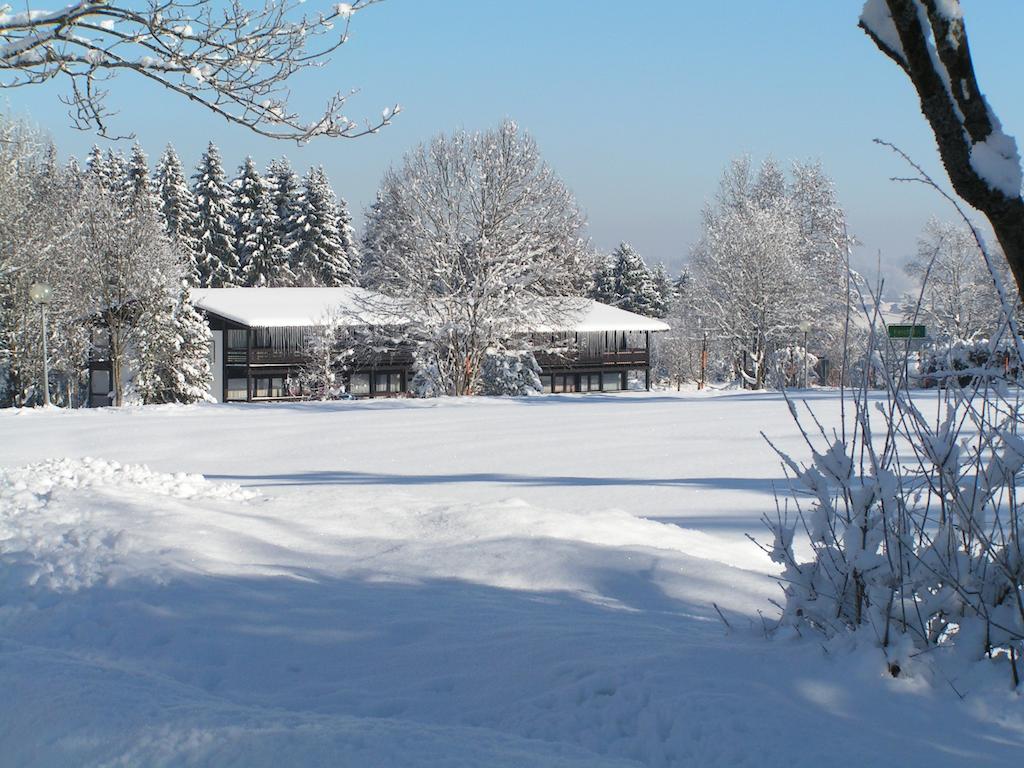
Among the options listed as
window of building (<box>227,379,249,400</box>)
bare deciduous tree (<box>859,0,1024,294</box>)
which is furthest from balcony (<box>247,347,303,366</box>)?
bare deciduous tree (<box>859,0,1024,294</box>)

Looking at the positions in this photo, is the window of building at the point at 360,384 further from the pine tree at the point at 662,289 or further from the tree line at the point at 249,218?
the pine tree at the point at 662,289

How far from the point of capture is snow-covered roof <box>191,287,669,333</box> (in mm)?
30016

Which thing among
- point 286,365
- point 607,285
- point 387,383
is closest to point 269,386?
point 286,365

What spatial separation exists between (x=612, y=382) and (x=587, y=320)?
484 cm

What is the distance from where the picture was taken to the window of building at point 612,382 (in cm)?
4684

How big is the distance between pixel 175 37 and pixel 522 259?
2304 centimetres

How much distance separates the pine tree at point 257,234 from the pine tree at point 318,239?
110 centimetres

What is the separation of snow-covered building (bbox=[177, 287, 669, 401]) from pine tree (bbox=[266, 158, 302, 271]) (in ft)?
53.1

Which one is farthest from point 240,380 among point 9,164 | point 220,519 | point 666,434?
point 220,519

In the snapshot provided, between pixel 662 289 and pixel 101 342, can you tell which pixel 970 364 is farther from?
pixel 662 289

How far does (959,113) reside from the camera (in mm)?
3004

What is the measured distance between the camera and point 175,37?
21.6 ft

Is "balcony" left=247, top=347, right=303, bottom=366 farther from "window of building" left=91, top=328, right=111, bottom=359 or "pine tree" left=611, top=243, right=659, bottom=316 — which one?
"pine tree" left=611, top=243, right=659, bottom=316

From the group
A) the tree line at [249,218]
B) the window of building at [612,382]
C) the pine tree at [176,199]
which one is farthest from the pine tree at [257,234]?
the window of building at [612,382]
